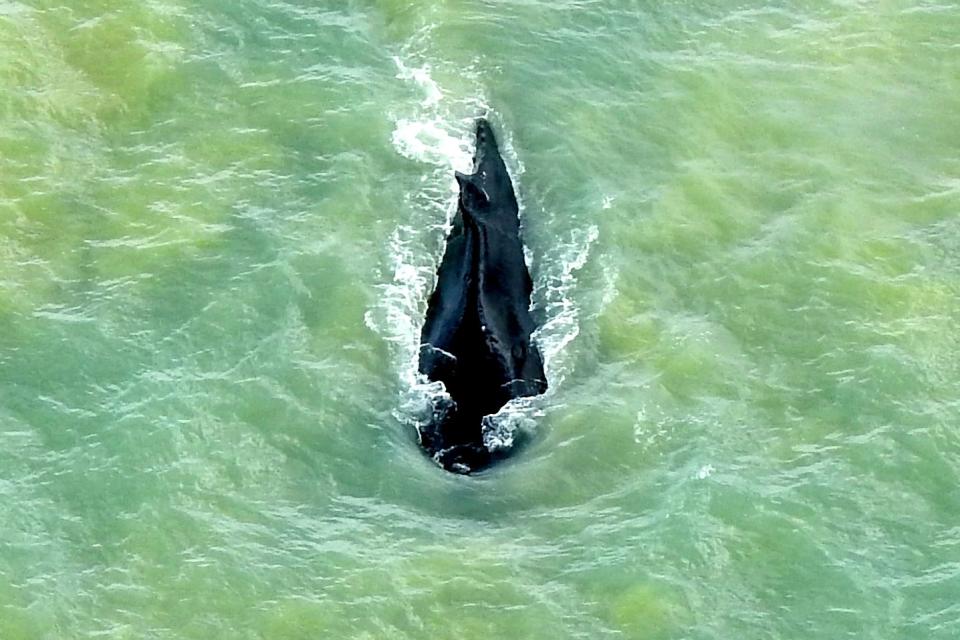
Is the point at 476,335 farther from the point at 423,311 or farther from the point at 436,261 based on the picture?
the point at 436,261

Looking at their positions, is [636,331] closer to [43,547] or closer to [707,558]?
[707,558]

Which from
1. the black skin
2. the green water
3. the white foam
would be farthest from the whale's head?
the green water

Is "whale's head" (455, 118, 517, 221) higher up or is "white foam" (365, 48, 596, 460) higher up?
"whale's head" (455, 118, 517, 221)

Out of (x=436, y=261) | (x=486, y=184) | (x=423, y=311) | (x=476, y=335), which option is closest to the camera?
(x=476, y=335)

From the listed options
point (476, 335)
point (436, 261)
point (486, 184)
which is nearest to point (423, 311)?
point (436, 261)

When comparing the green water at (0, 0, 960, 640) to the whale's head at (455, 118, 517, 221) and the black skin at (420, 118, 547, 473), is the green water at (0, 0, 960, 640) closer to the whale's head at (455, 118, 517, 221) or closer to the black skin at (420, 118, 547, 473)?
the black skin at (420, 118, 547, 473)

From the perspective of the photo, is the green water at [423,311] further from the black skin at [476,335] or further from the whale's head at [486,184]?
the whale's head at [486,184]
